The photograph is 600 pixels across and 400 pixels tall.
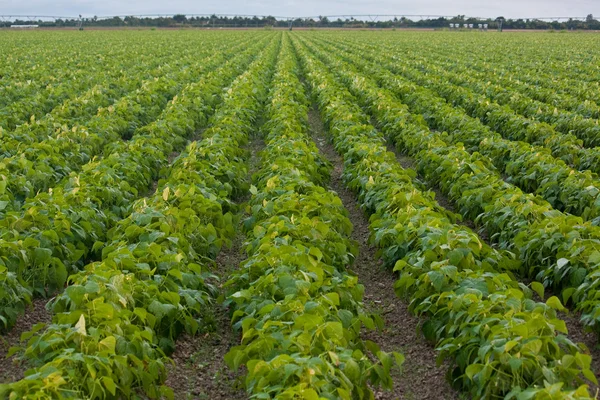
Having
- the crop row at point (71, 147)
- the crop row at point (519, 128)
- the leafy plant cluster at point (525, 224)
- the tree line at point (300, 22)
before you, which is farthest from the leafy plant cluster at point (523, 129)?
the tree line at point (300, 22)

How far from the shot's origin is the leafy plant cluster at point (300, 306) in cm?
339

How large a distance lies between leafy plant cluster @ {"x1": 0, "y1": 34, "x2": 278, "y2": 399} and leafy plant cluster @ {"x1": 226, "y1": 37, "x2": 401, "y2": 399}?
16.4 inches

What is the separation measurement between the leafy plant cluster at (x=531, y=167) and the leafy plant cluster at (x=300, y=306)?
2.67 m

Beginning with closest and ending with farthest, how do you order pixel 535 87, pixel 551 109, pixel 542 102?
pixel 551 109 → pixel 542 102 → pixel 535 87

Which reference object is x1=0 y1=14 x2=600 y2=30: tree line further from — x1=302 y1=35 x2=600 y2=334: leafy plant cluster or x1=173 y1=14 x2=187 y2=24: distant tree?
x1=302 y1=35 x2=600 y2=334: leafy plant cluster

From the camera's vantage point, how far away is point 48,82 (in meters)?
19.2

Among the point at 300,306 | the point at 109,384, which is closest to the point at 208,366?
the point at 300,306

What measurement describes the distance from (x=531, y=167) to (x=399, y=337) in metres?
4.32

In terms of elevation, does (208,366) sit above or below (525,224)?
below

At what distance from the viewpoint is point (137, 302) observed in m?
4.46

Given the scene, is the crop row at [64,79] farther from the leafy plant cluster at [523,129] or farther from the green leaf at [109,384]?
the green leaf at [109,384]

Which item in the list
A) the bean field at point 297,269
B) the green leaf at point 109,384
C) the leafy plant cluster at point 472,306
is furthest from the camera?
the bean field at point 297,269

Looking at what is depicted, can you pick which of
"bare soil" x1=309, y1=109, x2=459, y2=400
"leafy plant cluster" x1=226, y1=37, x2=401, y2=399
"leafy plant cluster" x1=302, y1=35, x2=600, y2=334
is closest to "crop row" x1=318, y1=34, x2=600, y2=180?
"leafy plant cluster" x1=302, y1=35, x2=600, y2=334

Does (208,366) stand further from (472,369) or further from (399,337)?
Result: (472,369)
